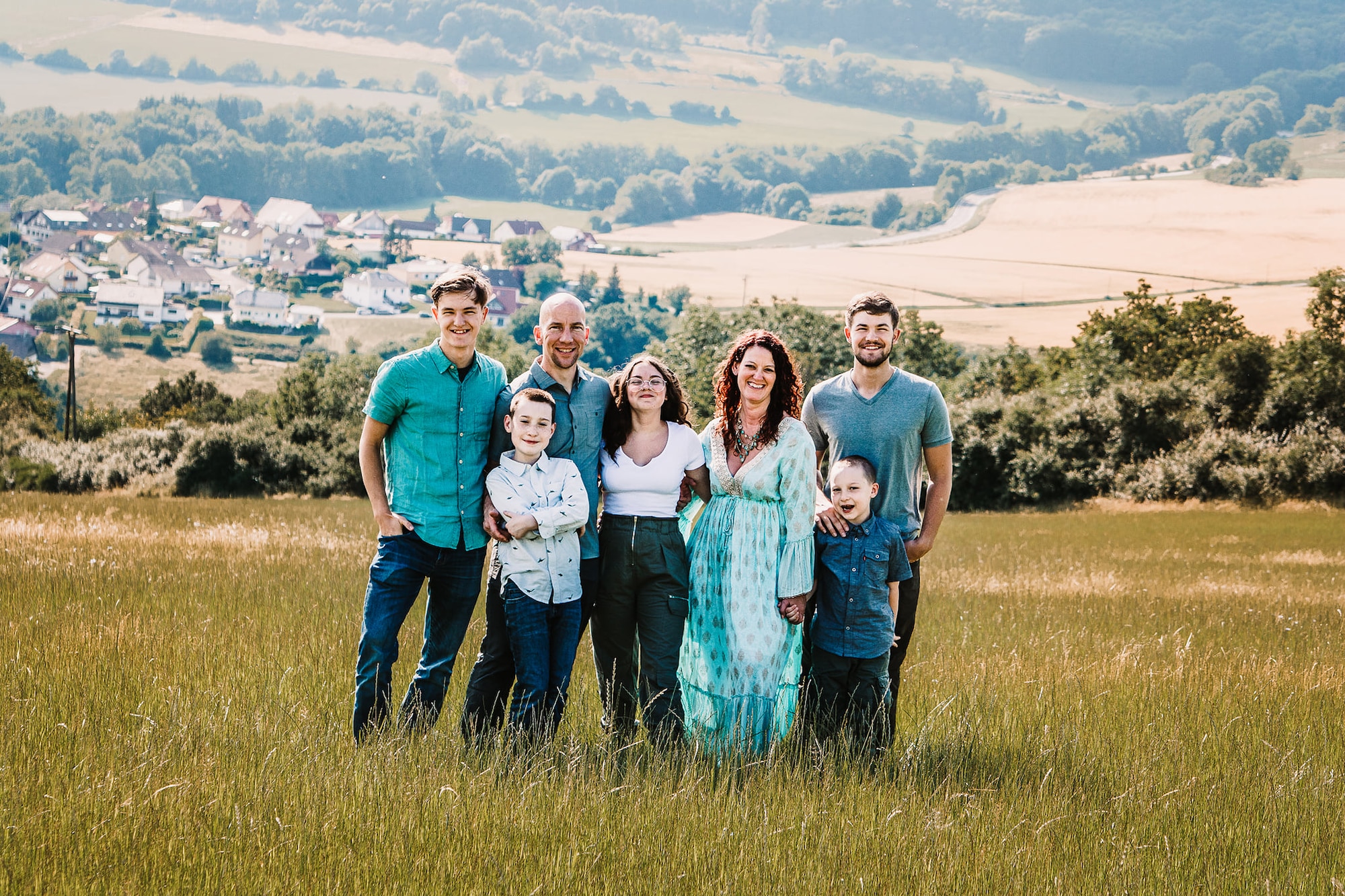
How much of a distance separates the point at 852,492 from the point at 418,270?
154096 mm

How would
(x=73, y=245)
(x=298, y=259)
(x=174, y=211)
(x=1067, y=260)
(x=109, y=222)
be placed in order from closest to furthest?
(x=1067, y=260) < (x=73, y=245) < (x=298, y=259) < (x=109, y=222) < (x=174, y=211)

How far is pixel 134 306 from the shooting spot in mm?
123812

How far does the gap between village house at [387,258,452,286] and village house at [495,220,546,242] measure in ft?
90.3

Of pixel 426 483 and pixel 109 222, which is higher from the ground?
pixel 109 222

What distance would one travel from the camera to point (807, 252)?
154 meters

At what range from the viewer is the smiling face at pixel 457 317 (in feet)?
16.0

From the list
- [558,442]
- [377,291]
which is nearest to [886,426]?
[558,442]

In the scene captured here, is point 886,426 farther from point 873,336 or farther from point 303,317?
point 303,317

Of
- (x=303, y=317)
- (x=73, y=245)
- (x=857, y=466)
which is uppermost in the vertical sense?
(x=73, y=245)

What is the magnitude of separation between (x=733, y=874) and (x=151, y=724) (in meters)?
2.75

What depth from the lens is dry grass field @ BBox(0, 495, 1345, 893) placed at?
11.8ft

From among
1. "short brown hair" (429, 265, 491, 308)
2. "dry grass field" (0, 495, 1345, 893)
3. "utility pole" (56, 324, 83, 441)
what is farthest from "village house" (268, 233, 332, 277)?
"short brown hair" (429, 265, 491, 308)

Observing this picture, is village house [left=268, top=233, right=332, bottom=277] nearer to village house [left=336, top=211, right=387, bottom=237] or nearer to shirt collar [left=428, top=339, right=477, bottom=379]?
village house [left=336, top=211, right=387, bottom=237]

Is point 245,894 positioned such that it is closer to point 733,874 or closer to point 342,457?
point 733,874
